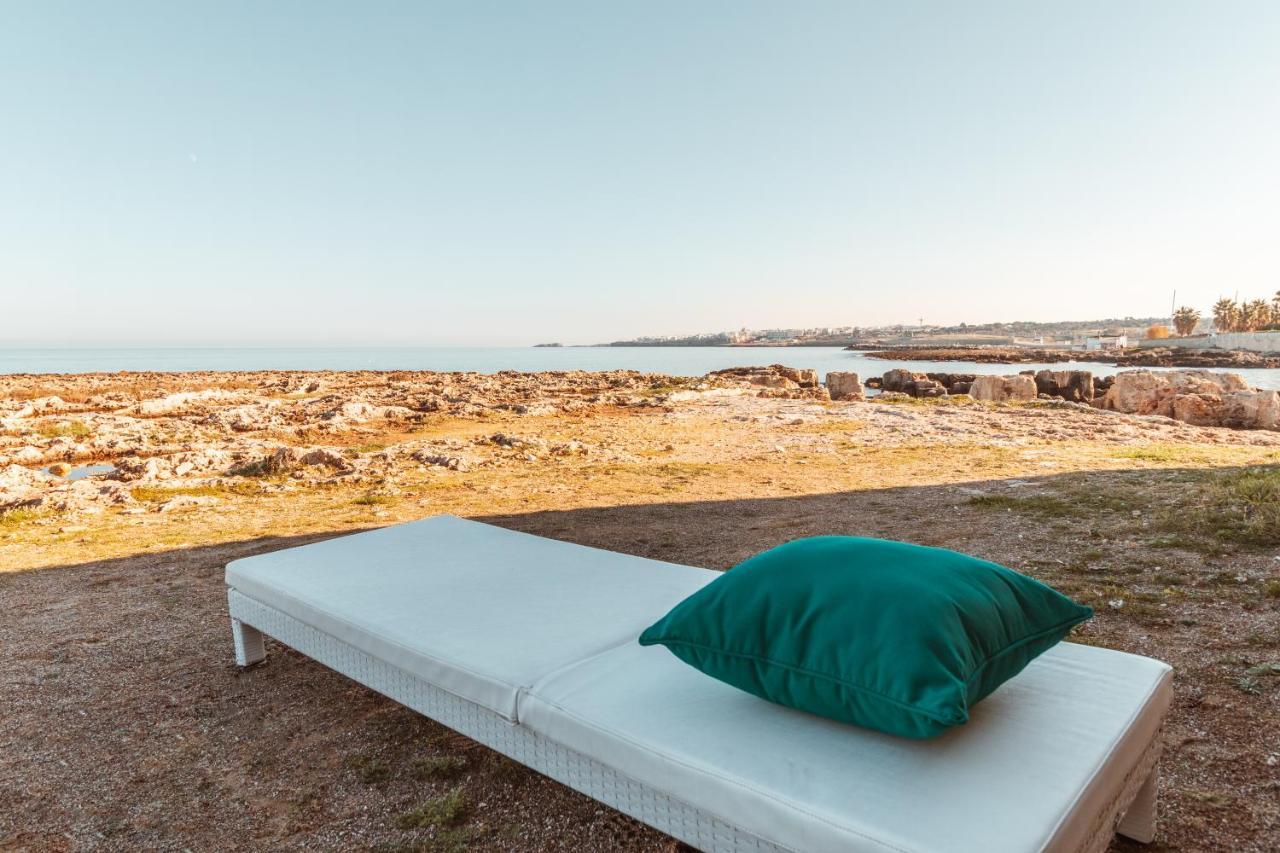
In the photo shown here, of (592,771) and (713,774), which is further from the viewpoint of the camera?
(592,771)

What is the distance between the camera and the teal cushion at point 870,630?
162cm

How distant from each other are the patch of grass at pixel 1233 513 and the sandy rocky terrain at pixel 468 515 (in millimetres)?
25

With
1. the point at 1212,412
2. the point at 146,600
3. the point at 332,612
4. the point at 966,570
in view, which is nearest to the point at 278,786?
the point at 332,612

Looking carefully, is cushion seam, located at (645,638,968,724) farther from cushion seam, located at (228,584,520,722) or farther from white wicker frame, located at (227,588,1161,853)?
cushion seam, located at (228,584,520,722)

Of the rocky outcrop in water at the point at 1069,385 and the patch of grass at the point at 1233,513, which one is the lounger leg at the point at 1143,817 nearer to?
Result: the patch of grass at the point at 1233,513

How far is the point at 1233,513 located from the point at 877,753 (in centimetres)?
552

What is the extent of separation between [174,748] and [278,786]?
0.65 metres

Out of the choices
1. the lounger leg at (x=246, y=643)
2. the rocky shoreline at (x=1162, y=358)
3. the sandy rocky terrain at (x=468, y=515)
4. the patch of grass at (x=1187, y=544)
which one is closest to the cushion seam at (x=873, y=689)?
the sandy rocky terrain at (x=468, y=515)

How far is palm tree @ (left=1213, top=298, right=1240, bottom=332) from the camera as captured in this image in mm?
72812

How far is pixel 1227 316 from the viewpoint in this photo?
74.3 metres

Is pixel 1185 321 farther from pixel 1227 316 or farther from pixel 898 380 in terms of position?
pixel 898 380

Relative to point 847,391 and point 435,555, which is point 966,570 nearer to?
point 435,555

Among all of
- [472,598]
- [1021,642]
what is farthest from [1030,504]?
[472,598]

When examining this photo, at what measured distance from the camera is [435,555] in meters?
3.60
